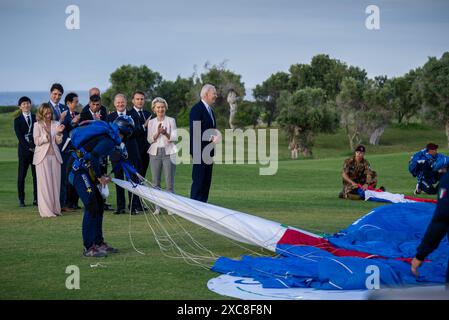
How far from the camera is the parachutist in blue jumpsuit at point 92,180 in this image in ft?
31.9

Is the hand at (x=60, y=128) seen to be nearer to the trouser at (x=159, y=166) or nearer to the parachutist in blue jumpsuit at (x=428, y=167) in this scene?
the trouser at (x=159, y=166)

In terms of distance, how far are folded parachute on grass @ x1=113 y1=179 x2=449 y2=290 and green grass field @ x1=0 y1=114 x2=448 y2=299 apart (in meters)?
0.60

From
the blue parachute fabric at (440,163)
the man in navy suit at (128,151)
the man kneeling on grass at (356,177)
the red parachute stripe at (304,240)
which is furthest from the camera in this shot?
the blue parachute fabric at (440,163)

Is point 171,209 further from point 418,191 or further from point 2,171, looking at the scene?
point 2,171

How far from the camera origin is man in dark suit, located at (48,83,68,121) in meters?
Answer: 14.8

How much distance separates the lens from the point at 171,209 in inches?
399

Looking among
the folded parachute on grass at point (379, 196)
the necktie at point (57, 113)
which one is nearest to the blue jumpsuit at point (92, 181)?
the necktie at point (57, 113)

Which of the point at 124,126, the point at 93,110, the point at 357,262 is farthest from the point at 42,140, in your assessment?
the point at 357,262

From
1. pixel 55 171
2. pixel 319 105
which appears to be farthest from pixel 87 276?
pixel 319 105

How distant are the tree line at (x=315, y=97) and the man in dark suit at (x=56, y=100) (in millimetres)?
42705

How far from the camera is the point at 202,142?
12.8 m

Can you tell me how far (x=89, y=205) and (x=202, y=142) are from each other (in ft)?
11.6

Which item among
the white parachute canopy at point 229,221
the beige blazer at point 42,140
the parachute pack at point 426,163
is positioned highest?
the beige blazer at point 42,140

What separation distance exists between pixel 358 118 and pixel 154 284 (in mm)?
58930
